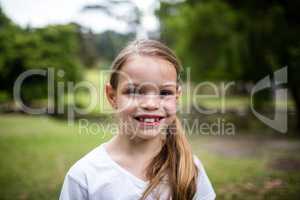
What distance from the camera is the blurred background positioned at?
3750 millimetres

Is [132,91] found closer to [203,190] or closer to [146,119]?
[146,119]

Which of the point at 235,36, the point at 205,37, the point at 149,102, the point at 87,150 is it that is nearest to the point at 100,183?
the point at 149,102

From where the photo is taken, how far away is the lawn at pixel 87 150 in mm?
3225

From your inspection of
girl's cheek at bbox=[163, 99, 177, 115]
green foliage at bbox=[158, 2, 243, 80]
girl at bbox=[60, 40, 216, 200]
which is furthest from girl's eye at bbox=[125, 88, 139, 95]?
green foliage at bbox=[158, 2, 243, 80]

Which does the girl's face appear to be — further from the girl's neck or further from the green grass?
the green grass

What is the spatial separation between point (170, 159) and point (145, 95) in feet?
0.83

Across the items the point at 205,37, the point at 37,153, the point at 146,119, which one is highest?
the point at 205,37

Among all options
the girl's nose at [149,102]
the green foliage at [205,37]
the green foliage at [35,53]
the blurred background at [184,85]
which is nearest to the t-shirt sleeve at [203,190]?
the girl's nose at [149,102]

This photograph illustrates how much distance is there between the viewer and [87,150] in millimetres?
4629

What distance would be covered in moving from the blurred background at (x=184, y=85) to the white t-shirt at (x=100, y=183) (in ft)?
6.75

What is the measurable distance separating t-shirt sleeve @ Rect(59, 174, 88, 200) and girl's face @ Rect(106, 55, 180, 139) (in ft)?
0.75

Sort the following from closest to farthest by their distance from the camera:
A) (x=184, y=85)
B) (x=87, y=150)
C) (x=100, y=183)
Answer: (x=100, y=183), (x=87, y=150), (x=184, y=85)

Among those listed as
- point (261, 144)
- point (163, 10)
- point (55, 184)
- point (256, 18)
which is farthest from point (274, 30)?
point (55, 184)

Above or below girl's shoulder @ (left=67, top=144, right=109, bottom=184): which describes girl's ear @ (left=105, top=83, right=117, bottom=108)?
above
